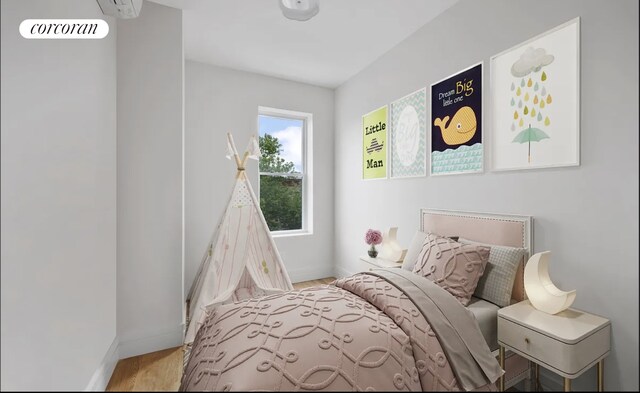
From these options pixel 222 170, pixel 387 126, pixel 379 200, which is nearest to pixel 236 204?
pixel 222 170

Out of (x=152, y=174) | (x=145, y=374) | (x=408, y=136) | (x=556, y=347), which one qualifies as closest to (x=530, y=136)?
(x=556, y=347)

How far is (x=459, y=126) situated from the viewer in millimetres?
1744

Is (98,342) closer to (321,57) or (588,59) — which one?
(588,59)

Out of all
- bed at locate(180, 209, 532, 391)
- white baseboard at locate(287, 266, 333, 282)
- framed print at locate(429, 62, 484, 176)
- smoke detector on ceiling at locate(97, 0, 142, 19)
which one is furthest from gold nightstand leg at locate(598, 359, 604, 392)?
white baseboard at locate(287, 266, 333, 282)

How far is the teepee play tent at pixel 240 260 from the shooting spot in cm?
213

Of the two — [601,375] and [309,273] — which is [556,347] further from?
[309,273]

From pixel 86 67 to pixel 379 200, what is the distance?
2.47 meters

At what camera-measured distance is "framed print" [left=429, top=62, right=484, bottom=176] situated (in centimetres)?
156

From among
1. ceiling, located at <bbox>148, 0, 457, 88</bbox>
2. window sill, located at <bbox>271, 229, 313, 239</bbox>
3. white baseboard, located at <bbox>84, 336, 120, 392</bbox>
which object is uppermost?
ceiling, located at <bbox>148, 0, 457, 88</bbox>

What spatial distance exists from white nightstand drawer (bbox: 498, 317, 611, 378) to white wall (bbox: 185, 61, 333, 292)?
2017mm

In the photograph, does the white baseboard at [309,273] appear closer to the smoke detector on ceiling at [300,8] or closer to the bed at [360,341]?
the bed at [360,341]

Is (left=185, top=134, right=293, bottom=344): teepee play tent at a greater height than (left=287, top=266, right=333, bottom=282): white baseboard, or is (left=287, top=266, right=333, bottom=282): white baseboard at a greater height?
(left=185, top=134, right=293, bottom=344): teepee play tent

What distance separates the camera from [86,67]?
43 cm

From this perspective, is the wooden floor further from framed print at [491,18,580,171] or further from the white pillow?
the white pillow
